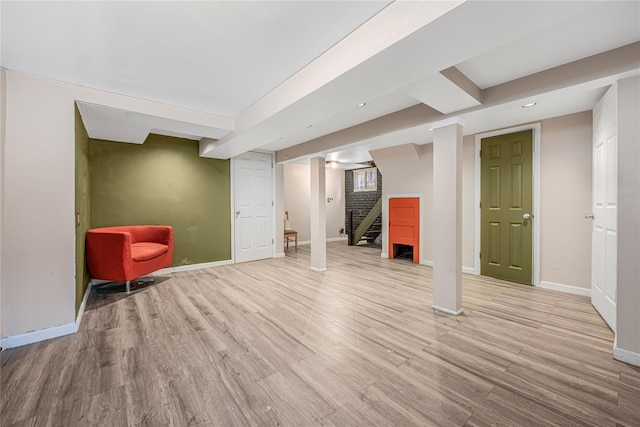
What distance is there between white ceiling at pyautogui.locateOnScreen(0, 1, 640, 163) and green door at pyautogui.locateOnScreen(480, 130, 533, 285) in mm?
847

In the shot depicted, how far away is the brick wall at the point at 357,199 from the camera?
8.04 meters

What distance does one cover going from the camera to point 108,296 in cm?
326

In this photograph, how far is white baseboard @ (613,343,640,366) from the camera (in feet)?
5.85

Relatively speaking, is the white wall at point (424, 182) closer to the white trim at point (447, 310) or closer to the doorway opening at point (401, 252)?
the doorway opening at point (401, 252)

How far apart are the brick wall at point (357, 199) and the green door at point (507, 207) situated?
3971 millimetres

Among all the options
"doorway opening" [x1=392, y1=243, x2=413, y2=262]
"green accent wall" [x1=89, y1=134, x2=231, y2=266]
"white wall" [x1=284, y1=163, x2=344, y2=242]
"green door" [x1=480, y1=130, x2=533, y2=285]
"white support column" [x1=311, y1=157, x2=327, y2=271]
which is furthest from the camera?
"white wall" [x1=284, y1=163, x2=344, y2=242]

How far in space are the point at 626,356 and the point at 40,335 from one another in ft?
15.1

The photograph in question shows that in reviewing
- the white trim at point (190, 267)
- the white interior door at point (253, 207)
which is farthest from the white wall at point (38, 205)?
the white interior door at point (253, 207)

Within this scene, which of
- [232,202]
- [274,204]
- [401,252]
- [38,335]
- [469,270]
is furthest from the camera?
[401,252]

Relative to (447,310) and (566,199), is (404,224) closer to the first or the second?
(566,199)

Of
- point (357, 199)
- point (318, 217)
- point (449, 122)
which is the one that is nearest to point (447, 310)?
point (449, 122)

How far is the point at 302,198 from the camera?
776 centimetres

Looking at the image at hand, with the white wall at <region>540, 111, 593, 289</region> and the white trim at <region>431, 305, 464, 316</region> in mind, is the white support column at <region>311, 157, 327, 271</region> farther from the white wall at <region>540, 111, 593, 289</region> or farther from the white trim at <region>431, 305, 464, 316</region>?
the white wall at <region>540, 111, 593, 289</region>

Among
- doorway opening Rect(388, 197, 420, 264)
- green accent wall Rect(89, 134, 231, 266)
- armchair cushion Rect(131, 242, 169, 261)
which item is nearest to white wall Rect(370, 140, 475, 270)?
doorway opening Rect(388, 197, 420, 264)
